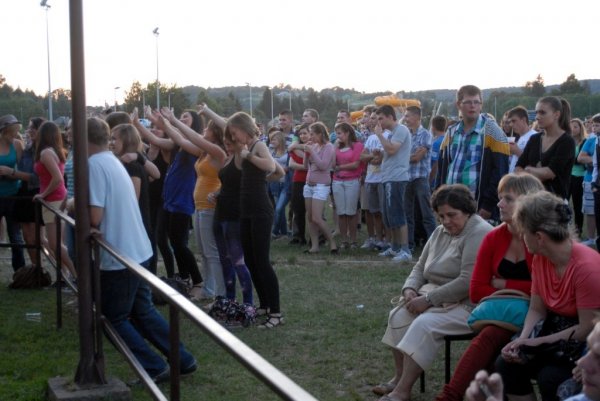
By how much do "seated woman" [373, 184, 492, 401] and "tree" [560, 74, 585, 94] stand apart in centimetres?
4471

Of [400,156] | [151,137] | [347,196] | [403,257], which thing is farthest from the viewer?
[347,196]

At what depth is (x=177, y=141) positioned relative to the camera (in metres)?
7.40

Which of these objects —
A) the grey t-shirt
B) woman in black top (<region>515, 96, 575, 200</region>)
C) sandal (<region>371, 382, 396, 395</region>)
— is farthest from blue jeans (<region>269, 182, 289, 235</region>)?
sandal (<region>371, 382, 396, 395</region>)

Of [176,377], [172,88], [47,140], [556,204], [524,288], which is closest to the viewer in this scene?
[176,377]

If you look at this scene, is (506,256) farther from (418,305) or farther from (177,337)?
(177,337)

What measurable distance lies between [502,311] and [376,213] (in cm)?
759

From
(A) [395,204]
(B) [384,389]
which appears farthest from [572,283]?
(A) [395,204]

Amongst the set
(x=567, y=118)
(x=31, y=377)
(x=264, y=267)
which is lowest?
(x=31, y=377)

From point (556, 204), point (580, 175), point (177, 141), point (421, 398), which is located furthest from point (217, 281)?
point (580, 175)

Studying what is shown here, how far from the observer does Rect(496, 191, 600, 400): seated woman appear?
12.7ft

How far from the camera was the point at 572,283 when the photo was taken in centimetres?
395

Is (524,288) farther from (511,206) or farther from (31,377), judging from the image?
(31,377)

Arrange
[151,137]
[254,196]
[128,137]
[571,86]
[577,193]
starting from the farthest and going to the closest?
[571,86] → [577,193] → [151,137] → [254,196] → [128,137]

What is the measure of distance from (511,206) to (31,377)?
140 inches
